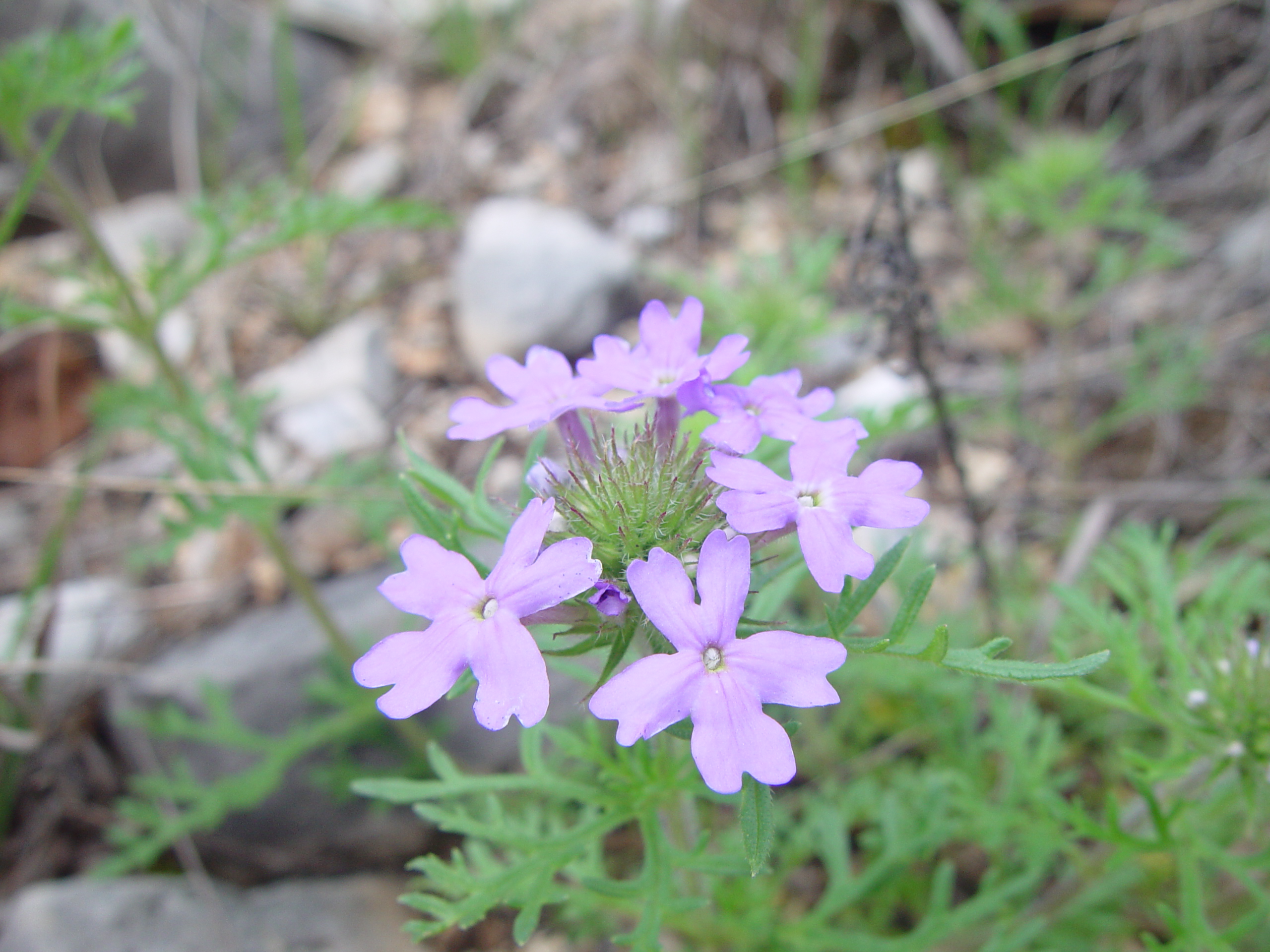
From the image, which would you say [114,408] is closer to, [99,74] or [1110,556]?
[99,74]

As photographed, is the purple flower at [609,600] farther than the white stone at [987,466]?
No

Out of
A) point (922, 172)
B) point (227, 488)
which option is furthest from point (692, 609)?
point (922, 172)

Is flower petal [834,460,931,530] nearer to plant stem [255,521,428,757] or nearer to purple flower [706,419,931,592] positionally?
purple flower [706,419,931,592]

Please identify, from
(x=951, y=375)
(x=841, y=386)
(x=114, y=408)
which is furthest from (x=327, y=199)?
(x=951, y=375)

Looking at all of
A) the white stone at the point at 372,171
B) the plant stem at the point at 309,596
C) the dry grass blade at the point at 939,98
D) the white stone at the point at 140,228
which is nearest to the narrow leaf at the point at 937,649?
the plant stem at the point at 309,596

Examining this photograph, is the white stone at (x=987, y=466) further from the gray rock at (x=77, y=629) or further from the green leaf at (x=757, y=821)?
the gray rock at (x=77, y=629)

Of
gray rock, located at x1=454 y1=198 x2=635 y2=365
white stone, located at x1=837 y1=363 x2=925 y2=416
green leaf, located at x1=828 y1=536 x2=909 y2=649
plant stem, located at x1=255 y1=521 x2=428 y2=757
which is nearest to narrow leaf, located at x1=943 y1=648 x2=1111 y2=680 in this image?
green leaf, located at x1=828 y1=536 x2=909 y2=649
